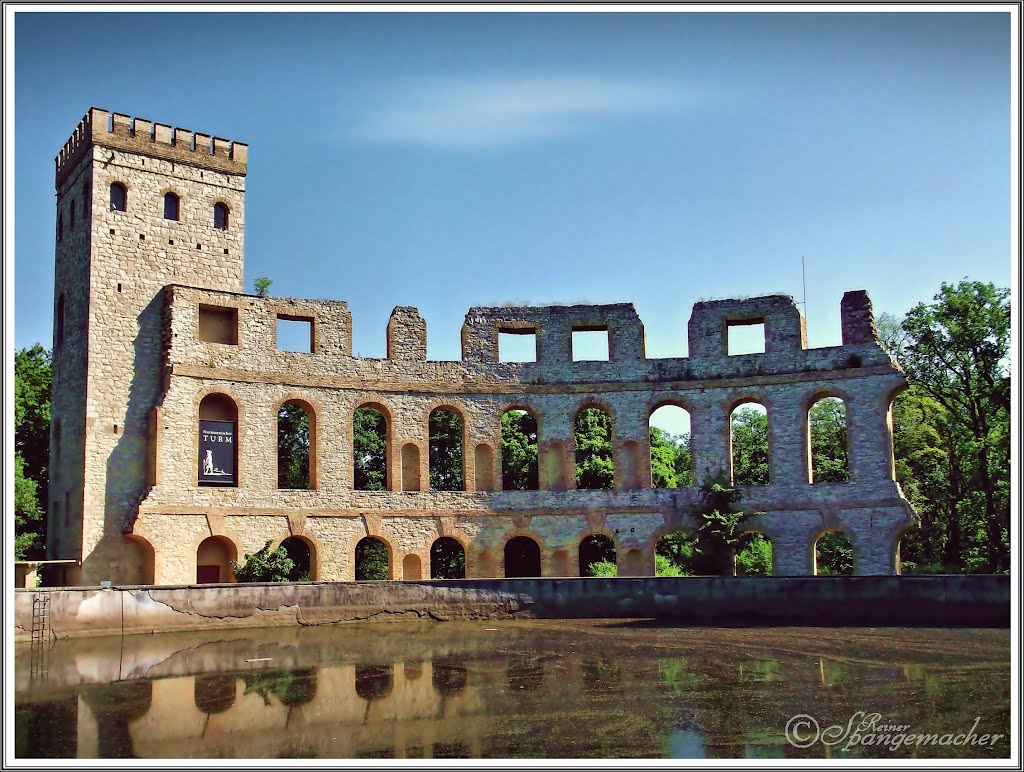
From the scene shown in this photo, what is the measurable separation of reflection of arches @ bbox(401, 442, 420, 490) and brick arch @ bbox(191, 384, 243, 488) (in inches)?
184

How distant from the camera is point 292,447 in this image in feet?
132

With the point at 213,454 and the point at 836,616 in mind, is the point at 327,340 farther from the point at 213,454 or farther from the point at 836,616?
the point at 836,616

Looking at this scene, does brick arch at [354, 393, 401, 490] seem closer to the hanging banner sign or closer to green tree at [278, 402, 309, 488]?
the hanging banner sign

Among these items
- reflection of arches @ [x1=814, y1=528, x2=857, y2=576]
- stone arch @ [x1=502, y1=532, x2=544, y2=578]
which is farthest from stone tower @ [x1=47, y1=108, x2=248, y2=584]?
reflection of arches @ [x1=814, y1=528, x2=857, y2=576]

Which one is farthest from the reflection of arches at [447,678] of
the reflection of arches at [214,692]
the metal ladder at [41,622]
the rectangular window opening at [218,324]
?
the rectangular window opening at [218,324]

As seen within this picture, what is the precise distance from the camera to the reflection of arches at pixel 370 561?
37775 mm

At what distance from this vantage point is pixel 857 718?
1357cm

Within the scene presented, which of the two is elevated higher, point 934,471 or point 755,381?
point 755,381

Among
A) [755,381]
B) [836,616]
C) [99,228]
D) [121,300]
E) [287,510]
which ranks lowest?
[836,616]

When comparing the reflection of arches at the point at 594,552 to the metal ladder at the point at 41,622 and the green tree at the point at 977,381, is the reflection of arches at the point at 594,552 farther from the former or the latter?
the metal ladder at the point at 41,622

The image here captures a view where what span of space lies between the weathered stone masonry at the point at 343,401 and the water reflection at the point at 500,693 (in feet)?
23.5

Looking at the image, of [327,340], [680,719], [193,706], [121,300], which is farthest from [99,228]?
[680,719]

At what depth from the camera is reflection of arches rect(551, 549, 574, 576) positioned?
30844 mm

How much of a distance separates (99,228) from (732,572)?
19676 mm
